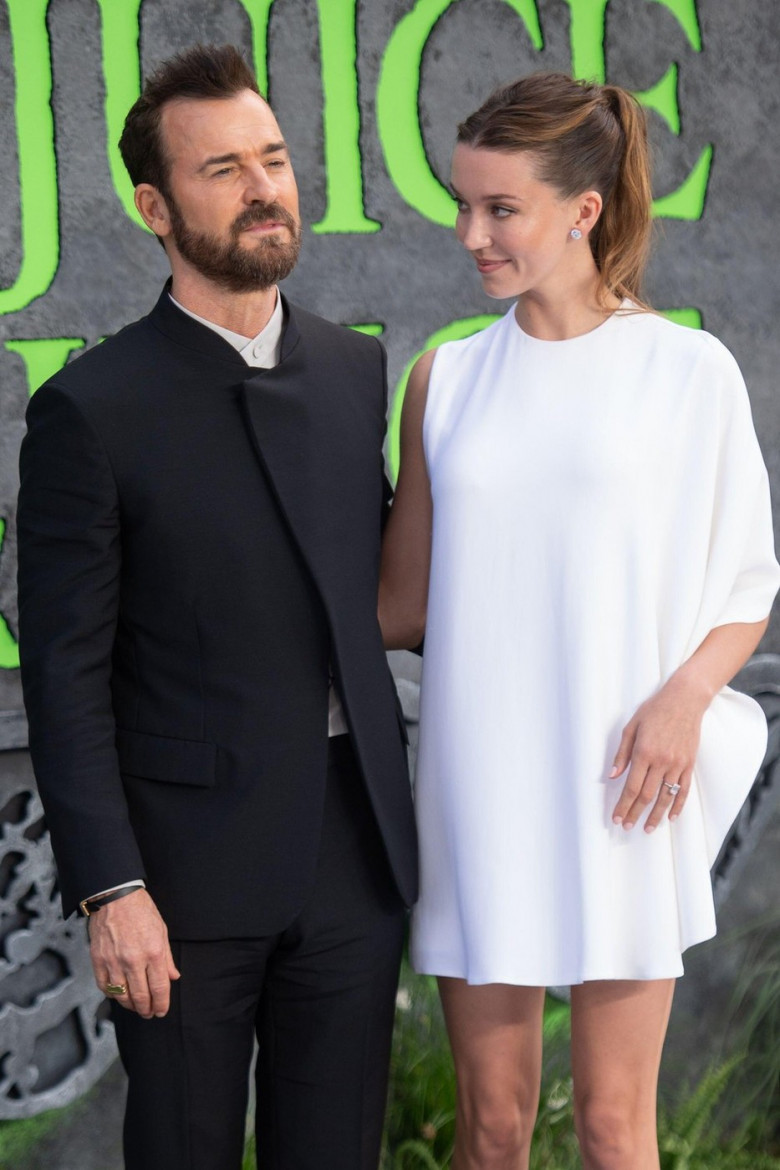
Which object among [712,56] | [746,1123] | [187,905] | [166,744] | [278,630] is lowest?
[746,1123]

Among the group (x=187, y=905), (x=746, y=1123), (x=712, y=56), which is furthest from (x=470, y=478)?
(x=746, y=1123)

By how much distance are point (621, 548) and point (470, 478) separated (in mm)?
237

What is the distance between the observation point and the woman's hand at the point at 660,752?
190cm

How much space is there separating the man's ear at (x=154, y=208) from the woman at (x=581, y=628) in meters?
0.43

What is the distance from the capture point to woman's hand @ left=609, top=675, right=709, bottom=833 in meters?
1.90

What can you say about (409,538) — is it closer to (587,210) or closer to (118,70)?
(587,210)

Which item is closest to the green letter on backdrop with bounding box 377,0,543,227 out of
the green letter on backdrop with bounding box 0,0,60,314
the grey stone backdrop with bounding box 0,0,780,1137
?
the grey stone backdrop with bounding box 0,0,780,1137

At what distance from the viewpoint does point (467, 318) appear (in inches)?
129

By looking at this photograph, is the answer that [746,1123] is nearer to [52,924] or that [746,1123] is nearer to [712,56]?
[52,924]

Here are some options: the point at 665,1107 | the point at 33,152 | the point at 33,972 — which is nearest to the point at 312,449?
the point at 33,152

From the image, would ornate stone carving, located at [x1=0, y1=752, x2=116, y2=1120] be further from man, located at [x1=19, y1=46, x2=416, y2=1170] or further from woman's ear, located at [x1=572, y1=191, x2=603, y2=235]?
woman's ear, located at [x1=572, y1=191, x2=603, y2=235]

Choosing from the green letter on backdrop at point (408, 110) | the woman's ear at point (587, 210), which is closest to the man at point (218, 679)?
the woman's ear at point (587, 210)

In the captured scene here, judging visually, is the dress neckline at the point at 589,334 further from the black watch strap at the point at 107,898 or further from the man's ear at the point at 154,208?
the black watch strap at the point at 107,898

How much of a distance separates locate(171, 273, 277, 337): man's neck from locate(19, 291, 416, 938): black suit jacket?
33 mm
